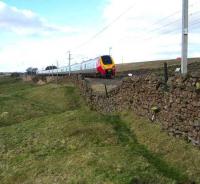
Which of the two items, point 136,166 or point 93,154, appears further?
point 93,154

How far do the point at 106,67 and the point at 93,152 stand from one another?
36.9 meters

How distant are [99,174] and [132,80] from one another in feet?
29.0

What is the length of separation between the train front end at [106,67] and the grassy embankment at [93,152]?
29.6 m

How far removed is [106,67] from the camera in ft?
169

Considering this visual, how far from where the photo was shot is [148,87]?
1886cm

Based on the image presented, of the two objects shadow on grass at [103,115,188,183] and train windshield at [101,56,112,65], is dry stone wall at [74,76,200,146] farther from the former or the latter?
train windshield at [101,56,112,65]

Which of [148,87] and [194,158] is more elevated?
[148,87]

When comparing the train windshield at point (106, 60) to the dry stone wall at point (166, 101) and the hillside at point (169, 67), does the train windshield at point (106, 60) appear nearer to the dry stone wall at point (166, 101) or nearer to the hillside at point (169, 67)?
the hillside at point (169, 67)

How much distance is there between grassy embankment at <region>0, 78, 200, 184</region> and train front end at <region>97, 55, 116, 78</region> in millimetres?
29555

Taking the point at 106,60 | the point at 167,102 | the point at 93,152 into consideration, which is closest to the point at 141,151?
the point at 93,152

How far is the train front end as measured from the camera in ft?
169

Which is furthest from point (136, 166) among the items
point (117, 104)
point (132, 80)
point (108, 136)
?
point (117, 104)

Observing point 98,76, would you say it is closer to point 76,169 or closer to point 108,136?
point 108,136

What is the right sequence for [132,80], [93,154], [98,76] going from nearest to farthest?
[93,154] < [132,80] < [98,76]
